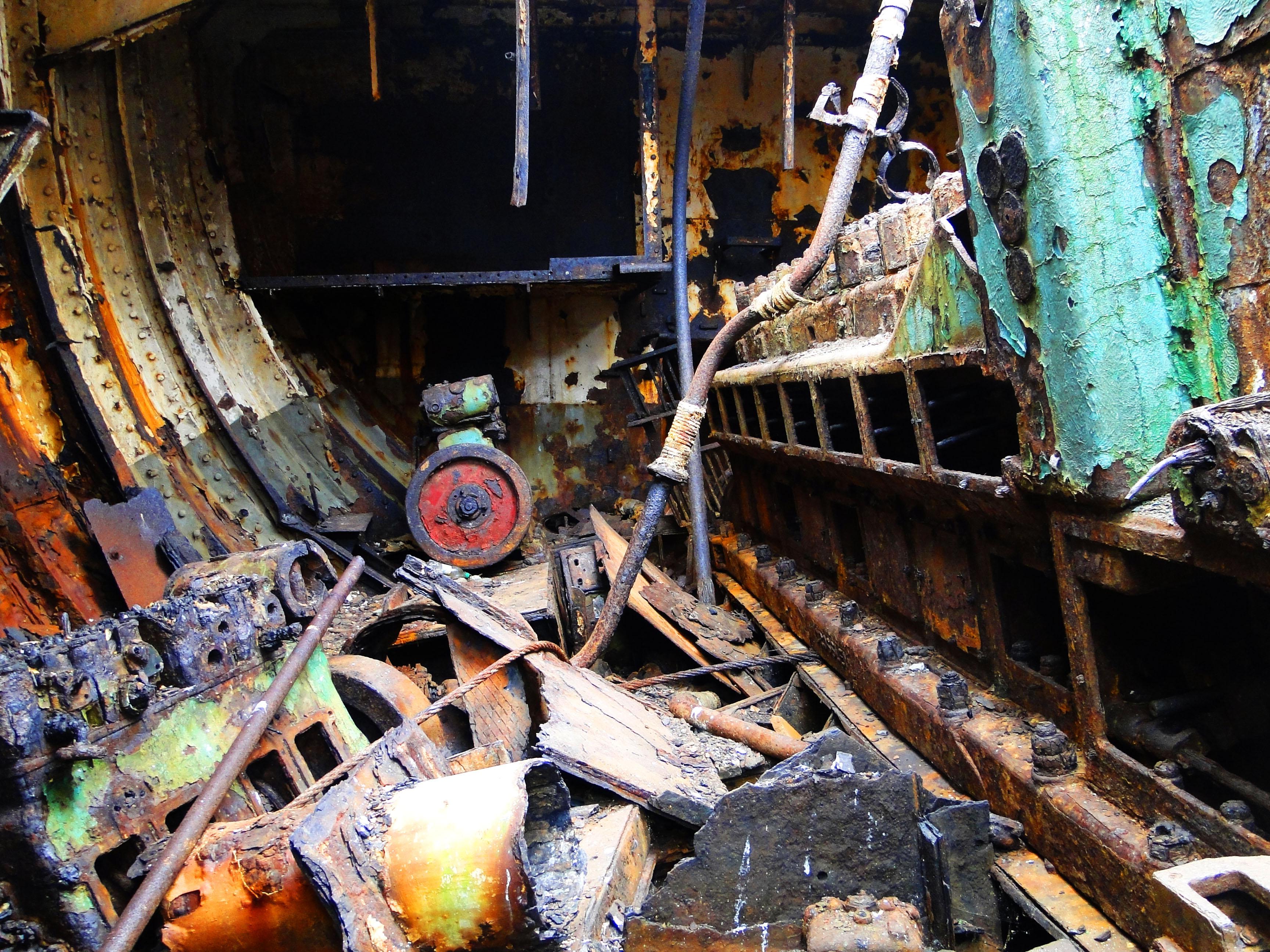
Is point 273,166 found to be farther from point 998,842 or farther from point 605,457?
point 998,842

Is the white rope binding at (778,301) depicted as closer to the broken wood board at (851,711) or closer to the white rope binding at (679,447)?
the white rope binding at (679,447)

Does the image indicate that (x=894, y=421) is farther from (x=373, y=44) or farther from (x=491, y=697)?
(x=373, y=44)

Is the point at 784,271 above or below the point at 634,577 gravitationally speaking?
above

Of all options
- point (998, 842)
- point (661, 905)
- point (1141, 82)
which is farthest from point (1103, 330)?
point (661, 905)

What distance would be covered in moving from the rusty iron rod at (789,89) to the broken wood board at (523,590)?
3554mm

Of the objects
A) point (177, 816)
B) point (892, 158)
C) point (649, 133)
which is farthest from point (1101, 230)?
point (649, 133)

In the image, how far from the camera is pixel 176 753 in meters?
→ 2.53

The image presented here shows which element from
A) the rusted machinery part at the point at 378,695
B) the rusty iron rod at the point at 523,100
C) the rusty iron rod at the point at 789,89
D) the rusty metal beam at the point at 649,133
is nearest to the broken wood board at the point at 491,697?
the rusted machinery part at the point at 378,695

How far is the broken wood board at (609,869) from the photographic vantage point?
2373 millimetres

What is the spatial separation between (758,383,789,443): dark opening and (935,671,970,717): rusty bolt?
2.26 metres

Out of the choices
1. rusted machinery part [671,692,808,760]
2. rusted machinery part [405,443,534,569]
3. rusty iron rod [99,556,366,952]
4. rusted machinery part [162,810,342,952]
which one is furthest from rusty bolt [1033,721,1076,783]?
rusted machinery part [405,443,534,569]

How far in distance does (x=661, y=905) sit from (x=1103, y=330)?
193 cm

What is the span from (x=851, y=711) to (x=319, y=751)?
88.2 inches

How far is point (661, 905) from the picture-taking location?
8.15ft
